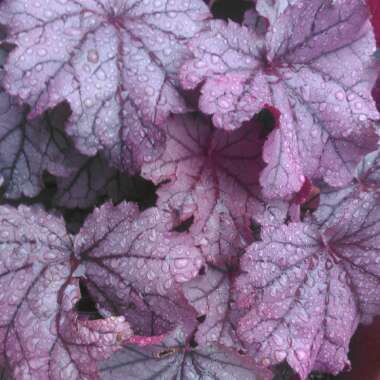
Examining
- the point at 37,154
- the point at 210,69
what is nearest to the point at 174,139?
the point at 210,69

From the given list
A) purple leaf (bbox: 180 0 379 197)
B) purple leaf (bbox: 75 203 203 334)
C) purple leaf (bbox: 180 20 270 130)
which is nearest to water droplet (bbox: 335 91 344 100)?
purple leaf (bbox: 180 0 379 197)

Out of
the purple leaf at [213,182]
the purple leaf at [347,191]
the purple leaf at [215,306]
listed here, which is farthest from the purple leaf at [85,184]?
the purple leaf at [347,191]

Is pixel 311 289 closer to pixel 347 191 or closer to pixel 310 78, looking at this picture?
pixel 347 191

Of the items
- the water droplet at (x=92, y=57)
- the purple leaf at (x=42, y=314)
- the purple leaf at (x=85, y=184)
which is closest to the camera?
the purple leaf at (x=42, y=314)

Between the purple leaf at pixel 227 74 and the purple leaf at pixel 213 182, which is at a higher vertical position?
the purple leaf at pixel 227 74

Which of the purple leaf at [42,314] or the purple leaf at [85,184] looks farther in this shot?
the purple leaf at [85,184]

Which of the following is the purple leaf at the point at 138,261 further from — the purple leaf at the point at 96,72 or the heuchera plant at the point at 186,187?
the purple leaf at the point at 96,72

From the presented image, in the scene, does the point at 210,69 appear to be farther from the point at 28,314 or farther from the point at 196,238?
the point at 28,314
